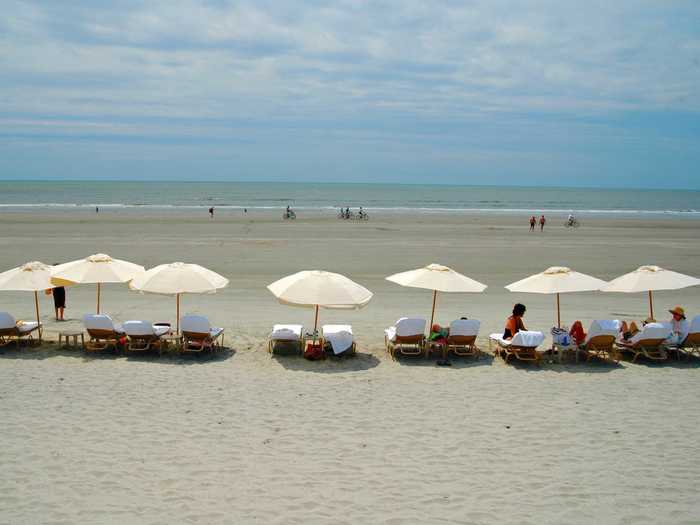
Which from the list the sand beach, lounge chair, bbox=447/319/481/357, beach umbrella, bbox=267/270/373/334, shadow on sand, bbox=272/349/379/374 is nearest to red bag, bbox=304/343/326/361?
shadow on sand, bbox=272/349/379/374

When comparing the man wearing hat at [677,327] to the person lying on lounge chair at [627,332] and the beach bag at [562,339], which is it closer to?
the person lying on lounge chair at [627,332]

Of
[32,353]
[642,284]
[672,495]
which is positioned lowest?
[672,495]

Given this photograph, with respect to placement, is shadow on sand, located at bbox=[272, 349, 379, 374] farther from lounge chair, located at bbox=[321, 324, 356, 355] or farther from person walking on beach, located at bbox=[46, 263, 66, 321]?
person walking on beach, located at bbox=[46, 263, 66, 321]

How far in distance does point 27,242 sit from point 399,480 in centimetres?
2620

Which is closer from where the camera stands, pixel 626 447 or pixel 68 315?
pixel 626 447

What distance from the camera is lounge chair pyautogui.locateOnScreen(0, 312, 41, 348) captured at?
9812 mm

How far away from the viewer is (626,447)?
638 centimetres

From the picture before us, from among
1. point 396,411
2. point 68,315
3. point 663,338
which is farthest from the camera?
point 68,315

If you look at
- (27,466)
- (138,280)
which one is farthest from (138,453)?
(138,280)

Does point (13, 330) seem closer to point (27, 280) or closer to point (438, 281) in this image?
point (27, 280)

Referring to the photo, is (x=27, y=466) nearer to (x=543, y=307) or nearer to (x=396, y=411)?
(x=396, y=411)

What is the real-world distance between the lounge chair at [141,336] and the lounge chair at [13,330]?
A: 1813 mm

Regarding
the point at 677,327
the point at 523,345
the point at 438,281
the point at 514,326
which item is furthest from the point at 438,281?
the point at 677,327

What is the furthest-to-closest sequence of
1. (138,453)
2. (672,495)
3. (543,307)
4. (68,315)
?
1. (543,307)
2. (68,315)
3. (138,453)
4. (672,495)
